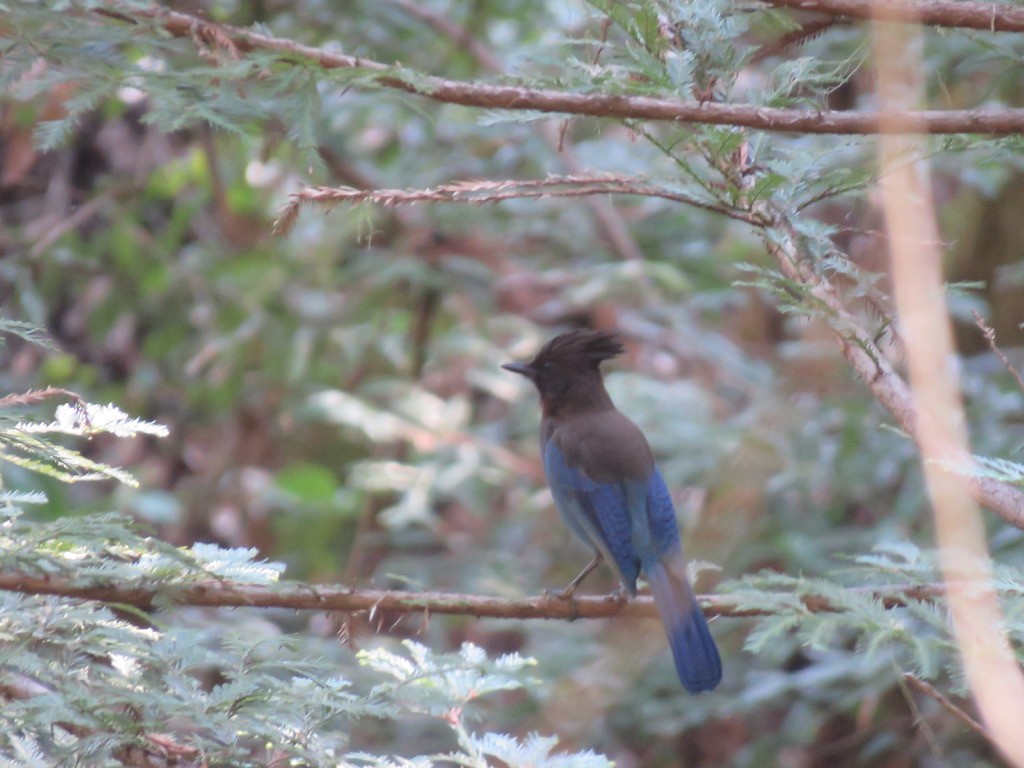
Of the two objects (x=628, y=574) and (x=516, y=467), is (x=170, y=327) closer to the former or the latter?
(x=516, y=467)

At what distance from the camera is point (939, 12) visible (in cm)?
240

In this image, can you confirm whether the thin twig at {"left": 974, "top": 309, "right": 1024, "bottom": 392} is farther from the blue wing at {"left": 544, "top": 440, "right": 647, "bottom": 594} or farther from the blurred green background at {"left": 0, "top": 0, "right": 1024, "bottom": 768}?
the blurred green background at {"left": 0, "top": 0, "right": 1024, "bottom": 768}

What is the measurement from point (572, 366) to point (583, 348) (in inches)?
3.4

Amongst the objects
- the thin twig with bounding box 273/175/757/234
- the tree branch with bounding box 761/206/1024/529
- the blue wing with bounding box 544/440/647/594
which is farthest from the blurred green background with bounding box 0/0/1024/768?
the thin twig with bounding box 273/175/757/234

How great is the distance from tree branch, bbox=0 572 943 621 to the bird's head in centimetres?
165

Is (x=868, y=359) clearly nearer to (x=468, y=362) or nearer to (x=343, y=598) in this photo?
(x=343, y=598)

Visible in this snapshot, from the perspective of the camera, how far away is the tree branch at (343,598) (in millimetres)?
2316

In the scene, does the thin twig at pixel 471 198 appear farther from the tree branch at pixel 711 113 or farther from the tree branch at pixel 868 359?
the tree branch at pixel 711 113

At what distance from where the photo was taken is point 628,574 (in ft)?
13.2

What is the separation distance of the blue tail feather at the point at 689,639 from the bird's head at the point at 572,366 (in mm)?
1078

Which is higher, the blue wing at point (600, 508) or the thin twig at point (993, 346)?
the thin twig at point (993, 346)

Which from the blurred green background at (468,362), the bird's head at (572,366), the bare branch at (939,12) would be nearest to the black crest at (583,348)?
the bird's head at (572,366)

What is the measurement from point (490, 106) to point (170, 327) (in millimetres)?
4281

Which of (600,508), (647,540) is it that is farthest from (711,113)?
(600,508)
